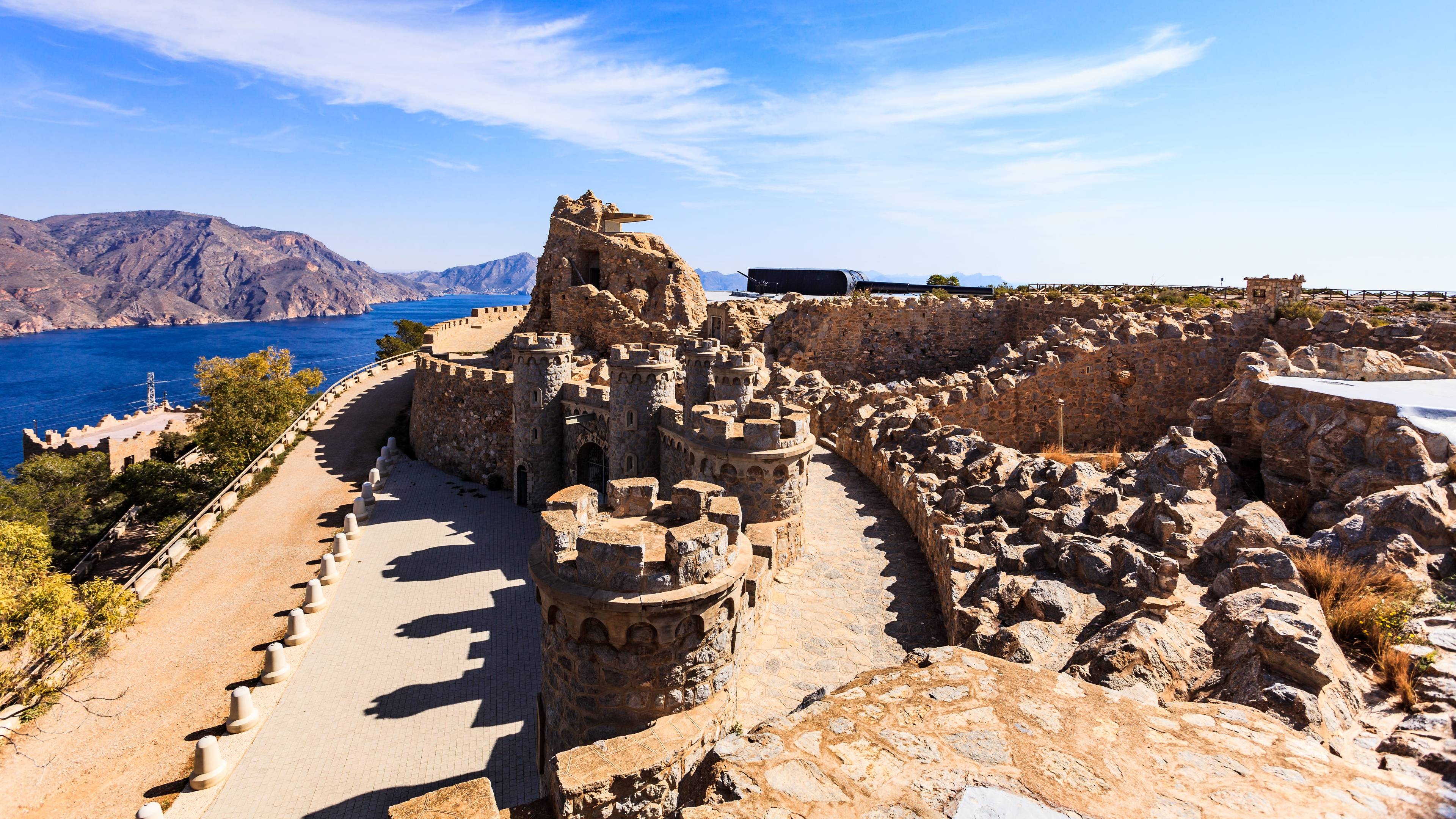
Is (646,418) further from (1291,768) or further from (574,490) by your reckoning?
(1291,768)

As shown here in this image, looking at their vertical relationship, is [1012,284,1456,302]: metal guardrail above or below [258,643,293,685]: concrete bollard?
above

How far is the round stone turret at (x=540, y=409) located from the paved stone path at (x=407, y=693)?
10.3ft

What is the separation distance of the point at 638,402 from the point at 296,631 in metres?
9.85

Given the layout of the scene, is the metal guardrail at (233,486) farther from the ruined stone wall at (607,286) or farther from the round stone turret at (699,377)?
the round stone turret at (699,377)

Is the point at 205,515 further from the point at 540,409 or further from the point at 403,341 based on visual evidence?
the point at 403,341

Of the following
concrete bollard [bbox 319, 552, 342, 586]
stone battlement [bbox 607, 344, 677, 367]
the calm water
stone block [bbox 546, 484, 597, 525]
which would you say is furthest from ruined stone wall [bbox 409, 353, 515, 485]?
the calm water

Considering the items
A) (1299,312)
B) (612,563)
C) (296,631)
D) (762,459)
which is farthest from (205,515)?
(1299,312)

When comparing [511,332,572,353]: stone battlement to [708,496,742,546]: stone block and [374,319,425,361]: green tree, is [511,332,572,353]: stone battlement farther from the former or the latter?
[374,319,425,361]: green tree

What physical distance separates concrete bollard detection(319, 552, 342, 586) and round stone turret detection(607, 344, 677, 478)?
810 centimetres

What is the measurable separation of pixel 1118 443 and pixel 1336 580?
15.2 m

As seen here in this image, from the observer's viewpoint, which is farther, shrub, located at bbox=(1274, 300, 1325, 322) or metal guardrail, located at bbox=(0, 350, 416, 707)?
shrub, located at bbox=(1274, 300, 1325, 322)

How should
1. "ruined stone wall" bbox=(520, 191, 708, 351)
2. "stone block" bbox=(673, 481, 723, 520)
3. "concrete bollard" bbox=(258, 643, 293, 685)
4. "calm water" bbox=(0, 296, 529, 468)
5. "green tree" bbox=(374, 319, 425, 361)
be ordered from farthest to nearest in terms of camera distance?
"calm water" bbox=(0, 296, 529, 468)
"green tree" bbox=(374, 319, 425, 361)
"ruined stone wall" bbox=(520, 191, 708, 351)
"concrete bollard" bbox=(258, 643, 293, 685)
"stone block" bbox=(673, 481, 723, 520)

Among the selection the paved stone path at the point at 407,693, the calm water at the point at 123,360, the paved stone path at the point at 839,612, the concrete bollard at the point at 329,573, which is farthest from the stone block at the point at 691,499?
the calm water at the point at 123,360

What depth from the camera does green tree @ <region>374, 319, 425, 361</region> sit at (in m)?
59.4
